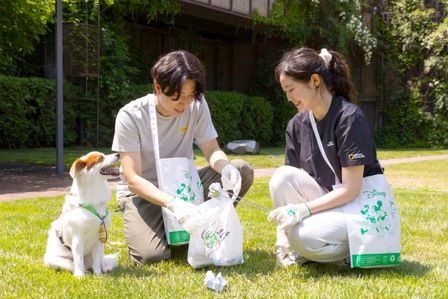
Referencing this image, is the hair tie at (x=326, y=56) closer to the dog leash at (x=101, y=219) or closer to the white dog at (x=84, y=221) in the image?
the white dog at (x=84, y=221)


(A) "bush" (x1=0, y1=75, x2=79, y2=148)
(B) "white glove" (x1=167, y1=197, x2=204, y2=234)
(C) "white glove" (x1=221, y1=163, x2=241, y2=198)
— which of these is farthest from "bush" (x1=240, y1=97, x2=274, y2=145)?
(B) "white glove" (x1=167, y1=197, x2=204, y2=234)

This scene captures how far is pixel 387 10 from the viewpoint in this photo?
67.8ft

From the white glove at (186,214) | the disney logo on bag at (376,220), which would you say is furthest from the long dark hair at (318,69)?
the white glove at (186,214)

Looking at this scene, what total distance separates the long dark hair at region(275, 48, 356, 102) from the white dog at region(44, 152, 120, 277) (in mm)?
1143

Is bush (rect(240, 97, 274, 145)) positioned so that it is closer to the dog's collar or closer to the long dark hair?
the long dark hair

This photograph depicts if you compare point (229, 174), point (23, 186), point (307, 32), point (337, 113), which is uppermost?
point (307, 32)

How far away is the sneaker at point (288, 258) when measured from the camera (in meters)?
3.58

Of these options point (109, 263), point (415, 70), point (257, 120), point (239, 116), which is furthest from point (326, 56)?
point (415, 70)

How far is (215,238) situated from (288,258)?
503mm

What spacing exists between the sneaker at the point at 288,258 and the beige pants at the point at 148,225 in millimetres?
623

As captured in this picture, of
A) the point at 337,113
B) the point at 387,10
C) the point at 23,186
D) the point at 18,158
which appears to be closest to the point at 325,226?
the point at 337,113

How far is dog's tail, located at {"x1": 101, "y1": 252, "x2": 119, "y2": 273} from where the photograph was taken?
3451mm

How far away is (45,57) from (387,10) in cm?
1238

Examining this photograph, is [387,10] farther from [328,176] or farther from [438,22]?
[328,176]
